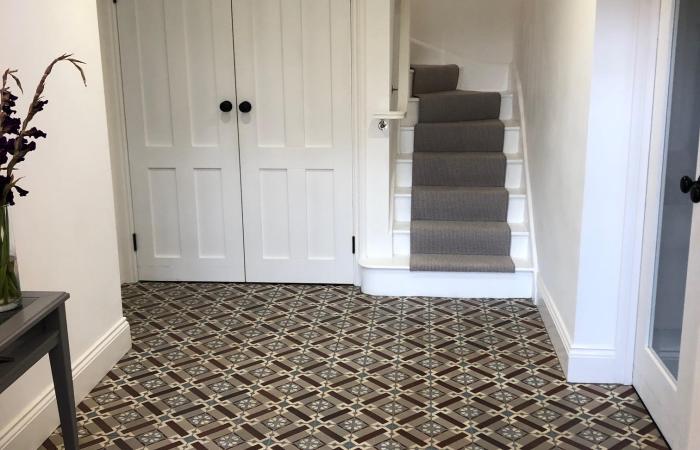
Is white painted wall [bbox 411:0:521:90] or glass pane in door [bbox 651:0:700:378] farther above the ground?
white painted wall [bbox 411:0:521:90]

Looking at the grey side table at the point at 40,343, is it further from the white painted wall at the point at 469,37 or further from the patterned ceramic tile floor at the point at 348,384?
the white painted wall at the point at 469,37

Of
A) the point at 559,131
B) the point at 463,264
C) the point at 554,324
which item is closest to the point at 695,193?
the point at 559,131

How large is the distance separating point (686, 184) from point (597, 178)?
495 mm

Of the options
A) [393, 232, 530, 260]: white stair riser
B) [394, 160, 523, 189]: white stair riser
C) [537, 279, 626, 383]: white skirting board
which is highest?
[394, 160, 523, 189]: white stair riser

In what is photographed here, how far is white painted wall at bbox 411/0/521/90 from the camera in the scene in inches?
213

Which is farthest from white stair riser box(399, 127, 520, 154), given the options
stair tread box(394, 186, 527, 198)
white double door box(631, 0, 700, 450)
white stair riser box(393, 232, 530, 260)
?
white double door box(631, 0, 700, 450)

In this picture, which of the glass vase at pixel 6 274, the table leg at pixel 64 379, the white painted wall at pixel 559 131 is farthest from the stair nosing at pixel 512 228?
the glass vase at pixel 6 274

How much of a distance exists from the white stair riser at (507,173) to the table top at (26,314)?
2.76 m

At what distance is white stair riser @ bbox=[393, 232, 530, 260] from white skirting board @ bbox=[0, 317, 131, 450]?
1.64m

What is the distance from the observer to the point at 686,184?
2318 mm

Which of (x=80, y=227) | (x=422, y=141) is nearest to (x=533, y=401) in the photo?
(x=80, y=227)

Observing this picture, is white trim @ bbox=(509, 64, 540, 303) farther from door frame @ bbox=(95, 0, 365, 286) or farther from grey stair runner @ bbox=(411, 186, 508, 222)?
door frame @ bbox=(95, 0, 365, 286)

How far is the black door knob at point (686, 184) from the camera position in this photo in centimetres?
229

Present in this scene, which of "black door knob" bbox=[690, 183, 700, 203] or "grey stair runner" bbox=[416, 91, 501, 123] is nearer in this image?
"black door knob" bbox=[690, 183, 700, 203]
